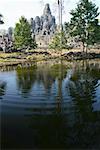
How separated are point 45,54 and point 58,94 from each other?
46.6 meters

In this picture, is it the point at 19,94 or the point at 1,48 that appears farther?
the point at 1,48

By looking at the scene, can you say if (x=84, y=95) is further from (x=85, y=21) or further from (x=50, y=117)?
(x=85, y=21)

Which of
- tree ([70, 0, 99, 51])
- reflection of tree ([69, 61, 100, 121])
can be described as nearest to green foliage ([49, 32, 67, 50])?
tree ([70, 0, 99, 51])

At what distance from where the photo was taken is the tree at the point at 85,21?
6725cm

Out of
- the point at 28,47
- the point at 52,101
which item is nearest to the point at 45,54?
the point at 28,47

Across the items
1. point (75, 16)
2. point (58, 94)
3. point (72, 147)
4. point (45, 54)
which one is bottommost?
point (72, 147)

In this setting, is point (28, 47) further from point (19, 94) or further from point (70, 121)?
point (70, 121)

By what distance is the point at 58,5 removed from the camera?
58.1 meters

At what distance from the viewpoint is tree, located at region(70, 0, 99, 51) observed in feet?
221

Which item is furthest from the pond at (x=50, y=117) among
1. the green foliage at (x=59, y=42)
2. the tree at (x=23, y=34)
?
the tree at (x=23, y=34)

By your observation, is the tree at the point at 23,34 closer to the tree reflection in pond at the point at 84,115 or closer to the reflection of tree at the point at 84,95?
the reflection of tree at the point at 84,95

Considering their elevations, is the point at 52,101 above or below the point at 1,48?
below

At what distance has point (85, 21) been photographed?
2734 inches

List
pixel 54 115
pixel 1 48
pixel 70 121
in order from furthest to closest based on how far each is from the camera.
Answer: pixel 1 48
pixel 54 115
pixel 70 121
